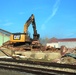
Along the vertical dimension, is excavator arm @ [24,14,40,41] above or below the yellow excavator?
above

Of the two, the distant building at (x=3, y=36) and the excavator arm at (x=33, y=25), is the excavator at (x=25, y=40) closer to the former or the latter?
the excavator arm at (x=33, y=25)

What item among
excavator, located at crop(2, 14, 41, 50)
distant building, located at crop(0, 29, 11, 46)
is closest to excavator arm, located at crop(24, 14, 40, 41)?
excavator, located at crop(2, 14, 41, 50)

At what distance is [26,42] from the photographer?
40.6m

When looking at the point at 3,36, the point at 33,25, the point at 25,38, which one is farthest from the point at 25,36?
the point at 3,36

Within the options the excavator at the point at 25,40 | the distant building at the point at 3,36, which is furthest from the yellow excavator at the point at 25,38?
the distant building at the point at 3,36

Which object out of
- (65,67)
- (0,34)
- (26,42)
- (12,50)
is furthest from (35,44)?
(65,67)

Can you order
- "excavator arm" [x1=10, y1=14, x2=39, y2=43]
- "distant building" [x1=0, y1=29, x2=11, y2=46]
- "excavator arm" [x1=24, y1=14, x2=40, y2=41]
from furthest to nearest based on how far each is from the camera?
"distant building" [x1=0, y1=29, x2=11, y2=46]
"excavator arm" [x1=24, y1=14, x2=40, y2=41]
"excavator arm" [x1=10, y1=14, x2=39, y2=43]

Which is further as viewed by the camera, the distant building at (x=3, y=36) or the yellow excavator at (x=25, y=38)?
the distant building at (x=3, y=36)

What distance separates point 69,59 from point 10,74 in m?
11.8

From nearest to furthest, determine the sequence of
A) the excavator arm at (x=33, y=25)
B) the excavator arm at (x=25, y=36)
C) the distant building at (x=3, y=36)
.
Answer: the excavator arm at (x=25, y=36) < the excavator arm at (x=33, y=25) < the distant building at (x=3, y=36)

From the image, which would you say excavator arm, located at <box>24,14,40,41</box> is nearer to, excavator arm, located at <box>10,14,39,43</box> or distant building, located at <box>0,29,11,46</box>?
excavator arm, located at <box>10,14,39,43</box>

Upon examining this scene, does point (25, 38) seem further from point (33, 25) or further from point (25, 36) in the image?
point (33, 25)

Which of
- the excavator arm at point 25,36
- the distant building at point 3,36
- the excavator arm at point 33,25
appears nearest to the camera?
the excavator arm at point 25,36

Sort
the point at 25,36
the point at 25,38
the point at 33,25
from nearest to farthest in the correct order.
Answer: the point at 25,38 < the point at 25,36 < the point at 33,25
